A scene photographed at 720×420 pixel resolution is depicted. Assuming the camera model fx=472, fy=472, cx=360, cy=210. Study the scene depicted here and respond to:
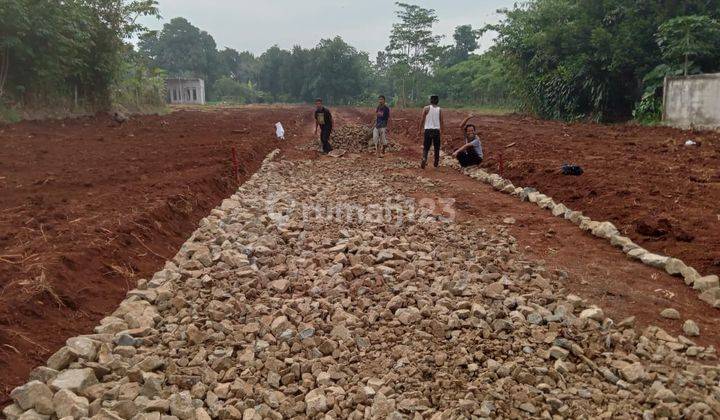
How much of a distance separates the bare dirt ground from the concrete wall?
1838mm

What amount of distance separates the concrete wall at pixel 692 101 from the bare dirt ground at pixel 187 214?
6.03 ft

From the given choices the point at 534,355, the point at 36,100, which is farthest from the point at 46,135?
the point at 534,355

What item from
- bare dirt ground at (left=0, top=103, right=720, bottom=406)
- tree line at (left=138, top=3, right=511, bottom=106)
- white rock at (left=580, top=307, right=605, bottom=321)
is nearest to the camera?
white rock at (left=580, top=307, right=605, bottom=321)

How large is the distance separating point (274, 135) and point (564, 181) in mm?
11720

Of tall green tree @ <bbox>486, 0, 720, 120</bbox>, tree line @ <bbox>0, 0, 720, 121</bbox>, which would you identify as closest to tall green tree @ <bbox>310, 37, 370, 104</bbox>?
tree line @ <bbox>0, 0, 720, 121</bbox>

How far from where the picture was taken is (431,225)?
6.30 m

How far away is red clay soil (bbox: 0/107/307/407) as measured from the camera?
3.49 metres

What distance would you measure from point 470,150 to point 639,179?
10.6 ft

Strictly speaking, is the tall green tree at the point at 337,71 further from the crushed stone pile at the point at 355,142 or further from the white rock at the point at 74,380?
the white rock at the point at 74,380

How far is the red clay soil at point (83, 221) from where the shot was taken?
11.5 feet

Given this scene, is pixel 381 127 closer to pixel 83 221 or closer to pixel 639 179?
pixel 639 179

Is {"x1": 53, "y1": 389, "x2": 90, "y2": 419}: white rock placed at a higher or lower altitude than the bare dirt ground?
lower

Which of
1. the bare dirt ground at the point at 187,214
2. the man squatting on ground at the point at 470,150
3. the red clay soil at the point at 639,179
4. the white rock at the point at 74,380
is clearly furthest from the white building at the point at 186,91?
the white rock at the point at 74,380

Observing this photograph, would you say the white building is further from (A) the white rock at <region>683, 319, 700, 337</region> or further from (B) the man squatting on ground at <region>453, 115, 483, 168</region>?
(A) the white rock at <region>683, 319, 700, 337</region>
